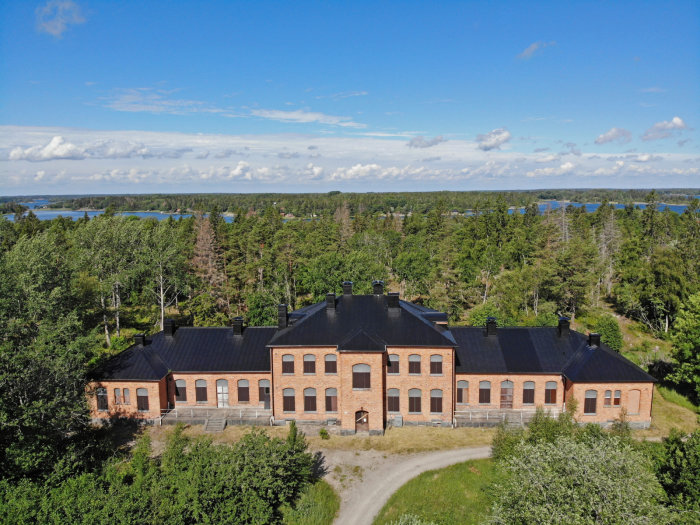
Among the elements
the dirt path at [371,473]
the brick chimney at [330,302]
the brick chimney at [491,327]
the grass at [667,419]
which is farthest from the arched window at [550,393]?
the brick chimney at [330,302]

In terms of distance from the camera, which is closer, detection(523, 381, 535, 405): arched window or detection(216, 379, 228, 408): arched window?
detection(523, 381, 535, 405): arched window

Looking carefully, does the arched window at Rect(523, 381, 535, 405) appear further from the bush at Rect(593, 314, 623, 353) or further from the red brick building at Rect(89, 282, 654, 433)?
the bush at Rect(593, 314, 623, 353)

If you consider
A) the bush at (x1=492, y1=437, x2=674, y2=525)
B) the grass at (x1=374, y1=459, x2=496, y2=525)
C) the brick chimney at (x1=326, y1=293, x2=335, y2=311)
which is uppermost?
the brick chimney at (x1=326, y1=293, x2=335, y2=311)

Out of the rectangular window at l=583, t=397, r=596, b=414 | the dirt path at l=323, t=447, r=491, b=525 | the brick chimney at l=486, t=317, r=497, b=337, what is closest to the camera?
the dirt path at l=323, t=447, r=491, b=525

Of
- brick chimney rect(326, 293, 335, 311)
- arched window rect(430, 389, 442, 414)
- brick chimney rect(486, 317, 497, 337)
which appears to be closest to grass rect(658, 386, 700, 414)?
brick chimney rect(486, 317, 497, 337)

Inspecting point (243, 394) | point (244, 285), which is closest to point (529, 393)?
point (243, 394)

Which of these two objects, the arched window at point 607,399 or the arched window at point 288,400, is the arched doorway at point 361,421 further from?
the arched window at point 607,399
